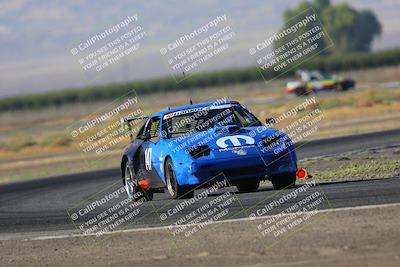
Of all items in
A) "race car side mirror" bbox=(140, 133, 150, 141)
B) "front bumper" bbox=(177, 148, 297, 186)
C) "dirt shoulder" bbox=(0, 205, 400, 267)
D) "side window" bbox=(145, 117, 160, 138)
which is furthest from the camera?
"side window" bbox=(145, 117, 160, 138)

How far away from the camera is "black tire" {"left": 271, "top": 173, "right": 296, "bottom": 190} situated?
13366 mm

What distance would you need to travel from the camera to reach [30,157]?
40.5 meters

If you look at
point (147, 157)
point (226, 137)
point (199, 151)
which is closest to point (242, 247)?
point (199, 151)

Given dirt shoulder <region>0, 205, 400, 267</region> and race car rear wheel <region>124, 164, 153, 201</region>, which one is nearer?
dirt shoulder <region>0, 205, 400, 267</region>

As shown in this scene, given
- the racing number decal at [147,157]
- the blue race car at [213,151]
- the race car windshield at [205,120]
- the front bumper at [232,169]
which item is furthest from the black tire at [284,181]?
the racing number decal at [147,157]

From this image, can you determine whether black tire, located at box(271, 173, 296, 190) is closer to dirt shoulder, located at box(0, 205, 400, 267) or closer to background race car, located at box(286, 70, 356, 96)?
dirt shoulder, located at box(0, 205, 400, 267)

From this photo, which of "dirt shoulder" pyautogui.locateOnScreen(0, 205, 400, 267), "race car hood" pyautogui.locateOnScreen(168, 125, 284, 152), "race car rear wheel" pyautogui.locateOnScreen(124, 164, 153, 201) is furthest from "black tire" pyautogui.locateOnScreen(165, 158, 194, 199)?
"dirt shoulder" pyautogui.locateOnScreen(0, 205, 400, 267)

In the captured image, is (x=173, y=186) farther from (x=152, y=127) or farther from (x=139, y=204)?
(x=152, y=127)

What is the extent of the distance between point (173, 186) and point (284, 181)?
1614 mm

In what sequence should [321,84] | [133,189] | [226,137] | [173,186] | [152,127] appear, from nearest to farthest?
[226,137], [173,186], [152,127], [133,189], [321,84]

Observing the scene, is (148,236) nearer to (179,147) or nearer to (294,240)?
(294,240)

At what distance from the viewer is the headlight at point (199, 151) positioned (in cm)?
1277

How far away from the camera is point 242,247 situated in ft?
28.9

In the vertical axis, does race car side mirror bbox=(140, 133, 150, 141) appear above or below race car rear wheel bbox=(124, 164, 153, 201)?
above
